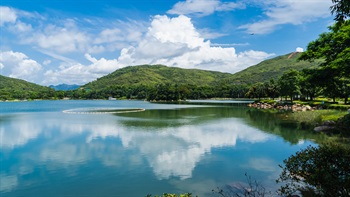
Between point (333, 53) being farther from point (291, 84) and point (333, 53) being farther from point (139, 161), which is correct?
point (291, 84)

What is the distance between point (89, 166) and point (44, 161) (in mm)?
4712

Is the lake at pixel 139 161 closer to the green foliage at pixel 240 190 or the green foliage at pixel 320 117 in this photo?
the green foliage at pixel 240 190

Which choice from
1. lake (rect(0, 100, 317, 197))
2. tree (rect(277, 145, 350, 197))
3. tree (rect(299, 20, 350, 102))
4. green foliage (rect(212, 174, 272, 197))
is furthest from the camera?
tree (rect(299, 20, 350, 102))

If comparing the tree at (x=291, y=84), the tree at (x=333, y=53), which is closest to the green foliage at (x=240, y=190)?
the tree at (x=333, y=53)

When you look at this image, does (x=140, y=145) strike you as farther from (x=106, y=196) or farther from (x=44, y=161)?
(x=106, y=196)

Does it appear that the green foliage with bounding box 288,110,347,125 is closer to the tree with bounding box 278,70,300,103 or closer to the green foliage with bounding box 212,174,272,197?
the green foliage with bounding box 212,174,272,197

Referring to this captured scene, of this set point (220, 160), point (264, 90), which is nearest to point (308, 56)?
point (220, 160)

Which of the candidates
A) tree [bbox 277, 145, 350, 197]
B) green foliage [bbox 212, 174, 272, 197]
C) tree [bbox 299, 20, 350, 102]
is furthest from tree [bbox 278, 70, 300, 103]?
tree [bbox 277, 145, 350, 197]

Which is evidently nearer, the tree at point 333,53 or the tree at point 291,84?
the tree at point 333,53

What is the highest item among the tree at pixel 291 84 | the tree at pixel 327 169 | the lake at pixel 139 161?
the tree at pixel 291 84

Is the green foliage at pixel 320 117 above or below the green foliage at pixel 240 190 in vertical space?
above

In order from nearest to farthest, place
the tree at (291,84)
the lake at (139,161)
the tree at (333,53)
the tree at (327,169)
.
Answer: the tree at (327,169)
the lake at (139,161)
the tree at (333,53)
the tree at (291,84)

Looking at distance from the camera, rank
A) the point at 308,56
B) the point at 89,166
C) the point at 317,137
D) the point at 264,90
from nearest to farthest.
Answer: the point at 89,166 → the point at 317,137 → the point at 308,56 → the point at 264,90

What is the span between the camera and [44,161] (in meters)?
21.7
